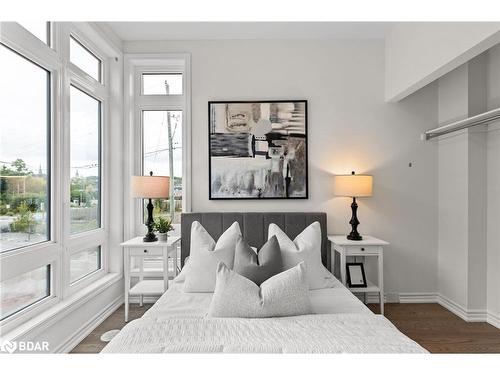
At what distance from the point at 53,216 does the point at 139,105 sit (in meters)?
1.61

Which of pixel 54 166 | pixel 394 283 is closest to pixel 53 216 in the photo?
pixel 54 166

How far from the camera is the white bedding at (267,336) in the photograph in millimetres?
1372

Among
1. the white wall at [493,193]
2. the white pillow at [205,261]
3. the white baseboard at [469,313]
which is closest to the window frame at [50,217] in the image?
the white pillow at [205,261]

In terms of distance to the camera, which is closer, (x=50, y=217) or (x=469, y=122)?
(x=50, y=217)

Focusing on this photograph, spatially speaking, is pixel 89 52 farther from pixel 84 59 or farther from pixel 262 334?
pixel 262 334

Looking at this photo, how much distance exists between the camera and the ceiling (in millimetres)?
3094

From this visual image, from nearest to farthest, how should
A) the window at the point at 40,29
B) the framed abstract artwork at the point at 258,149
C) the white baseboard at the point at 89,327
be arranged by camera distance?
1. the window at the point at 40,29
2. the white baseboard at the point at 89,327
3. the framed abstract artwork at the point at 258,149

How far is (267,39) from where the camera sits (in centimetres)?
337

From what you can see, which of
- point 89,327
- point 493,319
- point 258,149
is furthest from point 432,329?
point 89,327

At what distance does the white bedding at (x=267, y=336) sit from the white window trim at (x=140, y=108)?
185 centimetres

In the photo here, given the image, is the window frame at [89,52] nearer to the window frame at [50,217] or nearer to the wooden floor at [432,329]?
the window frame at [50,217]

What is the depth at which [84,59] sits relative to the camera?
297 centimetres

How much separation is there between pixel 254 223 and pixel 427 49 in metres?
2.10
